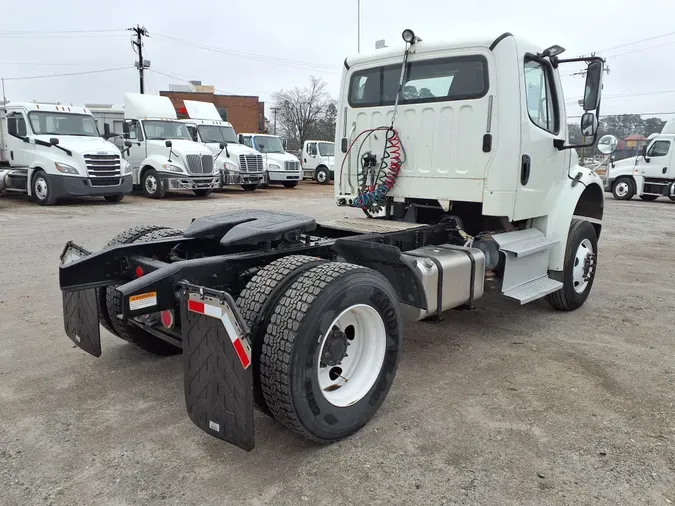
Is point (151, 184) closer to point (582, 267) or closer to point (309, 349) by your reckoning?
point (582, 267)

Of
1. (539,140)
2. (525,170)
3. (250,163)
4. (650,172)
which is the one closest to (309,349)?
(525,170)

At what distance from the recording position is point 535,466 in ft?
9.37

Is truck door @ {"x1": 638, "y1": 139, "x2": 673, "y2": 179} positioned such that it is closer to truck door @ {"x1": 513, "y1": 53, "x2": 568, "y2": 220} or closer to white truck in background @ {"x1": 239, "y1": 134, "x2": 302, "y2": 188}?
→ white truck in background @ {"x1": 239, "y1": 134, "x2": 302, "y2": 188}

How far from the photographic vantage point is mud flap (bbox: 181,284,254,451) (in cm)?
254

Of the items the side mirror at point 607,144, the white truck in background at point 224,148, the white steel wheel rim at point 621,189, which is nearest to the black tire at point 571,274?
the side mirror at point 607,144

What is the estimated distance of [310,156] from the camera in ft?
95.1

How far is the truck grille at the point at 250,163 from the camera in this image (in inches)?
829

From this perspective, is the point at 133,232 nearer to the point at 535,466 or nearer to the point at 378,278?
the point at 378,278

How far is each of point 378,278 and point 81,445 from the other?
1885mm

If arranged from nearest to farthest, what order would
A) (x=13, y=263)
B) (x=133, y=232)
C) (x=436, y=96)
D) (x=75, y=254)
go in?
(x=75, y=254), (x=133, y=232), (x=436, y=96), (x=13, y=263)

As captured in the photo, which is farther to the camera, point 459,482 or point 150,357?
point 150,357

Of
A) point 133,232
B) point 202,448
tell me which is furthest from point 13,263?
point 202,448

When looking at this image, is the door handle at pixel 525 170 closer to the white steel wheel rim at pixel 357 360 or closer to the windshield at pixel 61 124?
the white steel wheel rim at pixel 357 360

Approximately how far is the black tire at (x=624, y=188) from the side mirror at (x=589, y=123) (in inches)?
717
